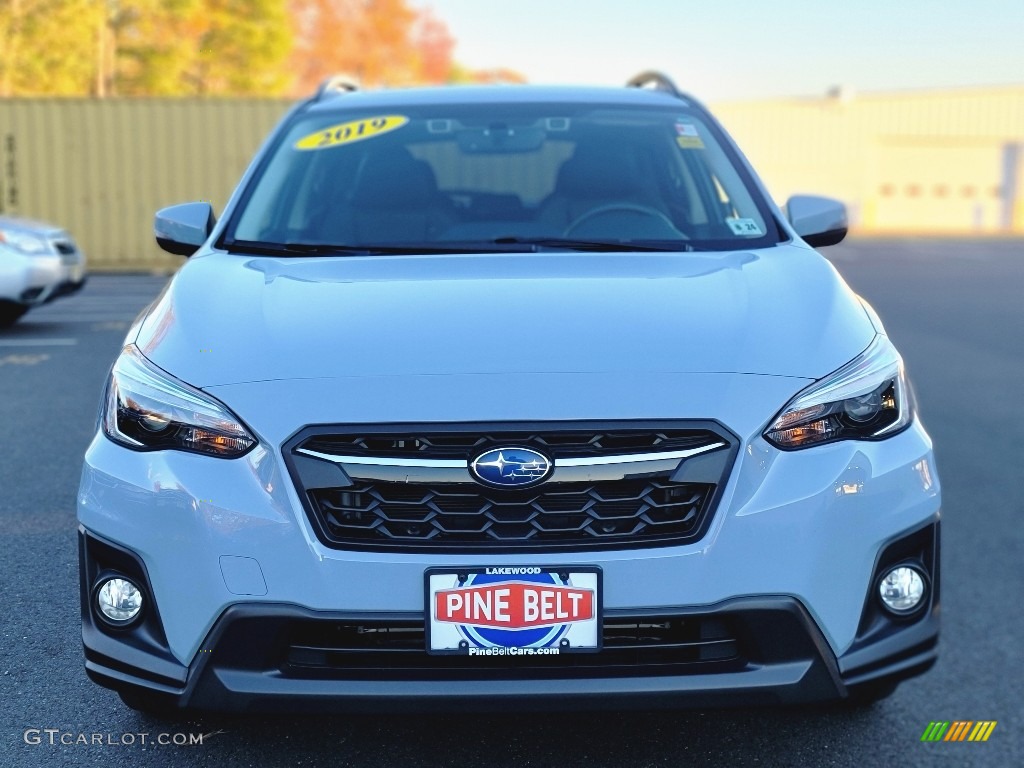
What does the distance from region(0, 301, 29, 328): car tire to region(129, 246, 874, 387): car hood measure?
21.3 feet

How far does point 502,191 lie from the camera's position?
369cm

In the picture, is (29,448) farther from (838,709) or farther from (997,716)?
(997,716)

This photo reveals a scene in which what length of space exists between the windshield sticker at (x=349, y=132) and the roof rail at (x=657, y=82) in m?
1.07

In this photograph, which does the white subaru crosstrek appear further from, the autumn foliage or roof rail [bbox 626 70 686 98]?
the autumn foliage

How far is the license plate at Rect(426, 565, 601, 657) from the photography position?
214 cm

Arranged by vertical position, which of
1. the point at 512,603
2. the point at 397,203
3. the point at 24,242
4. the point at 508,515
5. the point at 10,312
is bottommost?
the point at 10,312

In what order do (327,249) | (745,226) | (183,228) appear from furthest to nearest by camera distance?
(183,228), (745,226), (327,249)

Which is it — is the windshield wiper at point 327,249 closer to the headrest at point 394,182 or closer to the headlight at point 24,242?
the headrest at point 394,182

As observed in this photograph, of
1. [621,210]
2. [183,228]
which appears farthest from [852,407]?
[183,228]

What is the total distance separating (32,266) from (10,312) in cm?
41

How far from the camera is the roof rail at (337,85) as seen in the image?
14.6 ft

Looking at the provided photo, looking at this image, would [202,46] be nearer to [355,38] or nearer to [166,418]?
[355,38]

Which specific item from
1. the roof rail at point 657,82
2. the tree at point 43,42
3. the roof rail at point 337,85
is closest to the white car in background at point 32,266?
the roof rail at point 337,85

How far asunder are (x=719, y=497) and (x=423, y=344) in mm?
676
